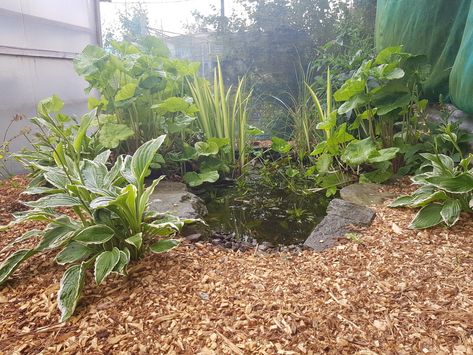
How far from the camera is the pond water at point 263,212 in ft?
5.63

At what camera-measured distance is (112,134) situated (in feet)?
6.84

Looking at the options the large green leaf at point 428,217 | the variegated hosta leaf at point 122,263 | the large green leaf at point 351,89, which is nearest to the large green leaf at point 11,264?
the variegated hosta leaf at point 122,263

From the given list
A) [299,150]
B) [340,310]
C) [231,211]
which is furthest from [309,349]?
[299,150]

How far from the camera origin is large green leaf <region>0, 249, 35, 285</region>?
1.03 metres

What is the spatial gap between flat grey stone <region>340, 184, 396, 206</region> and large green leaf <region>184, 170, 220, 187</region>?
0.84 meters

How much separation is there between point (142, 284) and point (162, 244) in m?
0.16

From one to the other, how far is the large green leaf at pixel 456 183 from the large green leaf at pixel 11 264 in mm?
1569

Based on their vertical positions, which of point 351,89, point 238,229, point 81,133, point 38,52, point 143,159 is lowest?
point 238,229

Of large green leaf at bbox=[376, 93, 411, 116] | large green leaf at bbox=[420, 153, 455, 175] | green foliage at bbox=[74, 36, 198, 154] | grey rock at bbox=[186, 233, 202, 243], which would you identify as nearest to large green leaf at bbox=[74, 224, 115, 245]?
grey rock at bbox=[186, 233, 202, 243]

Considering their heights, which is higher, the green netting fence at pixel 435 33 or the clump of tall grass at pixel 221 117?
the green netting fence at pixel 435 33

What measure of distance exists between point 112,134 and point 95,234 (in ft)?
3.86

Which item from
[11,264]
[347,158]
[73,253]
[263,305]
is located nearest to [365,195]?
[347,158]

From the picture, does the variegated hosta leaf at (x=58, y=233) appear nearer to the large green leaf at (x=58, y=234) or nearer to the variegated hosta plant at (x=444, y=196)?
the large green leaf at (x=58, y=234)

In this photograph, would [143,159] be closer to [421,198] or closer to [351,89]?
[421,198]
